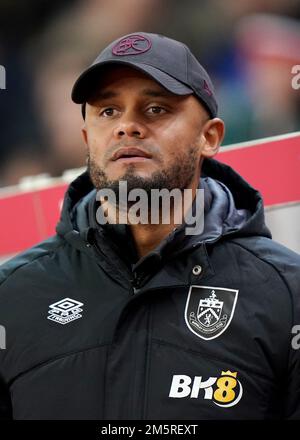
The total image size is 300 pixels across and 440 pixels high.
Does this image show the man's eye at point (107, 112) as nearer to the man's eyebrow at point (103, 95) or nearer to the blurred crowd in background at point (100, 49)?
the man's eyebrow at point (103, 95)

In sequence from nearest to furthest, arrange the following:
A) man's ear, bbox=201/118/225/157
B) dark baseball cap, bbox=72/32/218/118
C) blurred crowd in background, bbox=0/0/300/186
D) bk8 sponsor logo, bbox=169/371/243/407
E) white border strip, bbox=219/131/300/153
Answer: bk8 sponsor logo, bbox=169/371/243/407 → dark baseball cap, bbox=72/32/218/118 → man's ear, bbox=201/118/225/157 → white border strip, bbox=219/131/300/153 → blurred crowd in background, bbox=0/0/300/186

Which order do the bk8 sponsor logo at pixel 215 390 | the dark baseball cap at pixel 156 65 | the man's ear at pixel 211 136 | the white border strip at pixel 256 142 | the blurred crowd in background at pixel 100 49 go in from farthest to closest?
the blurred crowd in background at pixel 100 49
the white border strip at pixel 256 142
the man's ear at pixel 211 136
the dark baseball cap at pixel 156 65
the bk8 sponsor logo at pixel 215 390

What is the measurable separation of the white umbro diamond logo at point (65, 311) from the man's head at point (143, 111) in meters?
0.23

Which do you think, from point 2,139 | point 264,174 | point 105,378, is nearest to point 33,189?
point 2,139

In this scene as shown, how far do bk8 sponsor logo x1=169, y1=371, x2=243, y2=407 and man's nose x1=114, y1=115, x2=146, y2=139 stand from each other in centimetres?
45

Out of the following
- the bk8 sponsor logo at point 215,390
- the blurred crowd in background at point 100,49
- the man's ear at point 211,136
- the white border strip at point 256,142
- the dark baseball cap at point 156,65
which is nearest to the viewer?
the bk8 sponsor logo at point 215,390

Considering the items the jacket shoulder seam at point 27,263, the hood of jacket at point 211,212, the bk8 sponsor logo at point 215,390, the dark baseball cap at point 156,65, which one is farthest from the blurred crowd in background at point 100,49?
the bk8 sponsor logo at point 215,390

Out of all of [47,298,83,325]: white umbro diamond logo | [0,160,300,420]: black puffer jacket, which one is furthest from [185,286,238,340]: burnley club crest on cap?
[47,298,83,325]: white umbro diamond logo

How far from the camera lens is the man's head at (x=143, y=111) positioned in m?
1.32

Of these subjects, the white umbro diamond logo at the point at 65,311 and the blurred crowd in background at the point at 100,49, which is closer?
the white umbro diamond logo at the point at 65,311

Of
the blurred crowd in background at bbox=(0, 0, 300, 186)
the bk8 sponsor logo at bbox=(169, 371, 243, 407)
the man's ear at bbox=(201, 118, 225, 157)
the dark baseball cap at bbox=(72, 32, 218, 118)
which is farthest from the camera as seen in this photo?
the blurred crowd in background at bbox=(0, 0, 300, 186)

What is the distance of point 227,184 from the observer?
154 centimetres

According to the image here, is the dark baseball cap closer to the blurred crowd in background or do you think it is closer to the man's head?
the man's head

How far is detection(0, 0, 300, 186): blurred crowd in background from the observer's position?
6.67ft
